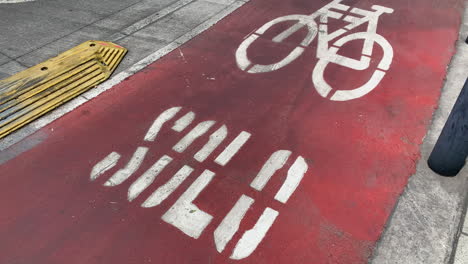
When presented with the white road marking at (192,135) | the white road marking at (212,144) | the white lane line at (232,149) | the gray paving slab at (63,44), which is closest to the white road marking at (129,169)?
the white road marking at (192,135)

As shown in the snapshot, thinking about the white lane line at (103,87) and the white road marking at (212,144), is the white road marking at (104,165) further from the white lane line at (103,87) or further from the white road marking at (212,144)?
the white lane line at (103,87)

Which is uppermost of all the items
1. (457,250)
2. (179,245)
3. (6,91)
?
(6,91)

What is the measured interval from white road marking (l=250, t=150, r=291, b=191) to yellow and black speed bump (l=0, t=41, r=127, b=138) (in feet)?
12.1

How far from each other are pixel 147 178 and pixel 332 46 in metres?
4.79

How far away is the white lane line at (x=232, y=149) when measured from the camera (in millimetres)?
5141

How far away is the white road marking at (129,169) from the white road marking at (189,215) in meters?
0.88

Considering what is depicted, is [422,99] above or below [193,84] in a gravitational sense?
below

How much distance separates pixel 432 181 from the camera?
4.80 meters

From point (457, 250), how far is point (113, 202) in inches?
165

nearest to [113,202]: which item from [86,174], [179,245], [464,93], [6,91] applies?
[86,174]

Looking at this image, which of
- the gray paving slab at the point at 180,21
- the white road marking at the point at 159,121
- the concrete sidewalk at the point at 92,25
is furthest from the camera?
the gray paving slab at the point at 180,21

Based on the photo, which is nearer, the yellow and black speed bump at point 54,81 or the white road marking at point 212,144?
the white road marking at point 212,144

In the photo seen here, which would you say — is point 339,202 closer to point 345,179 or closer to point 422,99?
point 345,179

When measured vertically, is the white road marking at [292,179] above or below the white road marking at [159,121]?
below
